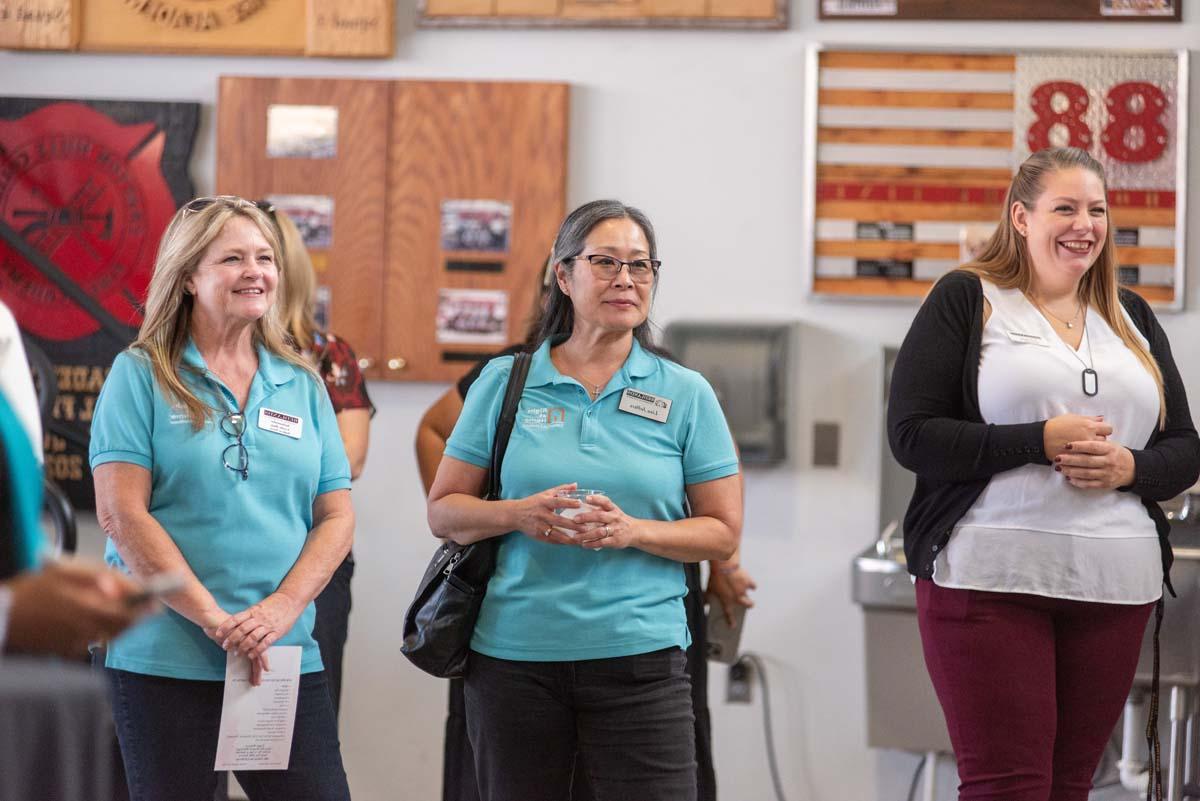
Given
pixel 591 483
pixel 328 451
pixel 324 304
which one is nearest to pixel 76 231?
pixel 324 304

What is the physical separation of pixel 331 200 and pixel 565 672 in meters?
2.15

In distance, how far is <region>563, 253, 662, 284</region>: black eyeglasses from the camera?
2.20 meters

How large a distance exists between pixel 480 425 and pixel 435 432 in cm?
104

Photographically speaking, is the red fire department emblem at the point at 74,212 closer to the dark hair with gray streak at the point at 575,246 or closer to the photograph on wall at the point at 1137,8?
the dark hair with gray streak at the point at 575,246

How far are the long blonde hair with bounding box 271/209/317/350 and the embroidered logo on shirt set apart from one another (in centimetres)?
95

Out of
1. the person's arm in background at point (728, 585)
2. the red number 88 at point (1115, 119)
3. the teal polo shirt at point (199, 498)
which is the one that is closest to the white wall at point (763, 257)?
the red number 88 at point (1115, 119)

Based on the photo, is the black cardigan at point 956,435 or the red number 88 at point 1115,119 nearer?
the black cardigan at point 956,435

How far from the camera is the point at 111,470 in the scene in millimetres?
2141

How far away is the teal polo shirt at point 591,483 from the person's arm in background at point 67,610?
3.54 ft

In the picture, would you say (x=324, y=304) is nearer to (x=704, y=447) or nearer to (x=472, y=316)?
(x=472, y=316)

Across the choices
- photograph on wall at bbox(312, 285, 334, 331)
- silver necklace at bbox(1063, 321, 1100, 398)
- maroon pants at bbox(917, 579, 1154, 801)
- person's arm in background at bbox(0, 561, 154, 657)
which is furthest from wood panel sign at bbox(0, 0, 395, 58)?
person's arm in background at bbox(0, 561, 154, 657)

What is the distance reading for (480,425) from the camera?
224 cm

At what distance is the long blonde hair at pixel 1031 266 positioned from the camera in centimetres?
239

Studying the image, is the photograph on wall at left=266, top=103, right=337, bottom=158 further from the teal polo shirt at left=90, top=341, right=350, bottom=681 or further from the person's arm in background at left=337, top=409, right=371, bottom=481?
the teal polo shirt at left=90, top=341, right=350, bottom=681
